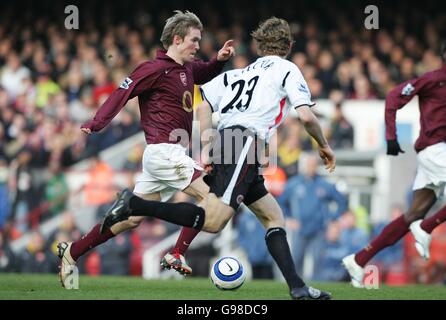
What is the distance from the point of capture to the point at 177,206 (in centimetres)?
753

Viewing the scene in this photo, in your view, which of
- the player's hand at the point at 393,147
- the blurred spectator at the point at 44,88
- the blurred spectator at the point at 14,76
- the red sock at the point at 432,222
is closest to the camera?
the player's hand at the point at 393,147

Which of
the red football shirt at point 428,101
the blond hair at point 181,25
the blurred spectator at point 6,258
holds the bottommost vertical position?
the blurred spectator at point 6,258

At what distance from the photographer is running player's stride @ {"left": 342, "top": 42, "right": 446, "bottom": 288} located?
9367mm

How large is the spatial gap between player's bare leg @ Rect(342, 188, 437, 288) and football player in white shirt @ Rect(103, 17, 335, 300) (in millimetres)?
2067

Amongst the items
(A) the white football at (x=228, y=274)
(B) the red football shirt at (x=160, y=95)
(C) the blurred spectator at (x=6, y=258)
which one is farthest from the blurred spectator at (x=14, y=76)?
(A) the white football at (x=228, y=274)

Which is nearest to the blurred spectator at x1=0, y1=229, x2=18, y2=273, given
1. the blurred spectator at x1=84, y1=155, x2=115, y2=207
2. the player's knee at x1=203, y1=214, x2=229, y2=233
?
the blurred spectator at x1=84, y1=155, x2=115, y2=207

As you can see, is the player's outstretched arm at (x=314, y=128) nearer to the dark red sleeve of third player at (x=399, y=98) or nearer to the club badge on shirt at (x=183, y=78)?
the club badge on shirt at (x=183, y=78)

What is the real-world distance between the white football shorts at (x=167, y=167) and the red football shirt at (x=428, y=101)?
2.08 meters

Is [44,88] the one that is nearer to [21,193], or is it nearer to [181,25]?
[21,193]

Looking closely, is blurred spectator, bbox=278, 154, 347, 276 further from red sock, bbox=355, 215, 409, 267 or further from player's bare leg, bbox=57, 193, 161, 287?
player's bare leg, bbox=57, 193, 161, 287

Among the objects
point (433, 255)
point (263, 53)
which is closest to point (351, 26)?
point (433, 255)

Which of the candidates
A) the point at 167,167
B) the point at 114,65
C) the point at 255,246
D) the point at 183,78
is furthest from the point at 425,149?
the point at 114,65

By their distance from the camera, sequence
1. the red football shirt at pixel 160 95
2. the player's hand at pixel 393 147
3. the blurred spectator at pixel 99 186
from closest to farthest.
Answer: the red football shirt at pixel 160 95 < the player's hand at pixel 393 147 < the blurred spectator at pixel 99 186

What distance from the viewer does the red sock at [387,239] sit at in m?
9.62
